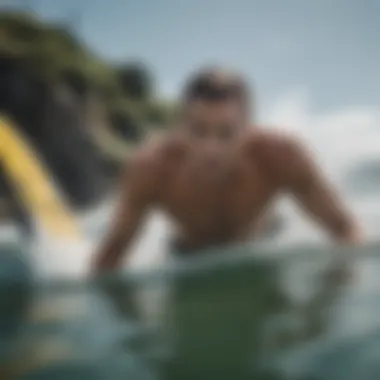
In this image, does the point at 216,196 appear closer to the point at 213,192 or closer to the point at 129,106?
the point at 213,192

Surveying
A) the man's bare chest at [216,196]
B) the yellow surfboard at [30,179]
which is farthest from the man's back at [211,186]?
the yellow surfboard at [30,179]

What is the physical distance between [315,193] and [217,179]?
0.16 meters

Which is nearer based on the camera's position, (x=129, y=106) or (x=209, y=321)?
(x=209, y=321)

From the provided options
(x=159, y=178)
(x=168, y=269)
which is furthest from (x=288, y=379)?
(x=159, y=178)

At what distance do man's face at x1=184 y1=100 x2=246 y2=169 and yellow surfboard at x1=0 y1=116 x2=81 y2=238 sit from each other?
0.25m

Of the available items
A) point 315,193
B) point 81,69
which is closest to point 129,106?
point 81,69

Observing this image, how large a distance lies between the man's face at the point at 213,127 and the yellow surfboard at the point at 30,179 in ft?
0.80

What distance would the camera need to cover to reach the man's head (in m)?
1.40

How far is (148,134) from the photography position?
1.42m

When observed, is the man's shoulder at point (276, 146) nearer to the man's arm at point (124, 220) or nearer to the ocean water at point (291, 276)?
the ocean water at point (291, 276)

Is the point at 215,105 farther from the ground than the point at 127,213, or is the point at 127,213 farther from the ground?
the point at 215,105

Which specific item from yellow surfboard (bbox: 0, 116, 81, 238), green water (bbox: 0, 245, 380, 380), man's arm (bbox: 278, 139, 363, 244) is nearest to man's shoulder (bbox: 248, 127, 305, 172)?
man's arm (bbox: 278, 139, 363, 244)

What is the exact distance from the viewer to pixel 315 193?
4.61 ft

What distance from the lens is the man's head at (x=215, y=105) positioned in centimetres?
140
